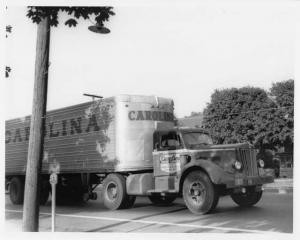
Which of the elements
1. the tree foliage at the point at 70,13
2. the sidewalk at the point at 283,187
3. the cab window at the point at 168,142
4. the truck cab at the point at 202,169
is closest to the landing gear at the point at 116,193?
the truck cab at the point at 202,169

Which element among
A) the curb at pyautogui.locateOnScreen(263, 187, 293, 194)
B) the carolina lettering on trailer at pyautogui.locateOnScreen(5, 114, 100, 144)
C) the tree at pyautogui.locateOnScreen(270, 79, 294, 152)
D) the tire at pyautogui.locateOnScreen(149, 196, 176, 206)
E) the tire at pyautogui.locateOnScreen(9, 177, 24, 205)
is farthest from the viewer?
the tree at pyautogui.locateOnScreen(270, 79, 294, 152)

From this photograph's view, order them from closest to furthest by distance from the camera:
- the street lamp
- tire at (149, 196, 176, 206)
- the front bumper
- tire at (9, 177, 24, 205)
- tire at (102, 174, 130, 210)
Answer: the street lamp < the front bumper < tire at (102, 174, 130, 210) < tire at (149, 196, 176, 206) < tire at (9, 177, 24, 205)

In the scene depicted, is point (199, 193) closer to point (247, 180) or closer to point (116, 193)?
point (247, 180)

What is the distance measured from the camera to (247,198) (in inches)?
508

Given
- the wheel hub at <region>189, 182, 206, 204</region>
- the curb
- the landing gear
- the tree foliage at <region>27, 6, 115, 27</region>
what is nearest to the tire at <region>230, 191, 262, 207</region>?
the wheel hub at <region>189, 182, 206, 204</region>

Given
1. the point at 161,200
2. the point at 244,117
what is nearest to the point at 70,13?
the point at 161,200

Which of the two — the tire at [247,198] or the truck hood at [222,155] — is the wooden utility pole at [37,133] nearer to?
the truck hood at [222,155]

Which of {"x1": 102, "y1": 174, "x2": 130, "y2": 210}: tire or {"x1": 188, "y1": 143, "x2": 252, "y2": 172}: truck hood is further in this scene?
{"x1": 102, "y1": 174, "x2": 130, "y2": 210}: tire

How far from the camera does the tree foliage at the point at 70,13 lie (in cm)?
764

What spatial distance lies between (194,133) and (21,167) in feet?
23.9

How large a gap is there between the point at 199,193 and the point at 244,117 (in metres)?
23.3

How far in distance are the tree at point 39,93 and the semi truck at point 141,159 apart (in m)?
5.00

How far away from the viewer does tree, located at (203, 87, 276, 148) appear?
30.5m

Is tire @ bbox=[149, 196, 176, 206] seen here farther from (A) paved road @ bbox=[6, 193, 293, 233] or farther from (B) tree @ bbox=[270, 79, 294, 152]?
(B) tree @ bbox=[270, 79, 294, 152]
